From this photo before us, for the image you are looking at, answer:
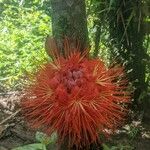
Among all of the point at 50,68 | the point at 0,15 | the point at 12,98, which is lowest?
the point at 12,98

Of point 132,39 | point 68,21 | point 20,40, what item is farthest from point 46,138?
point 20,40

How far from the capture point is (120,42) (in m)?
2.97

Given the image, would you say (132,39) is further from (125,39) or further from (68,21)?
(68,21)

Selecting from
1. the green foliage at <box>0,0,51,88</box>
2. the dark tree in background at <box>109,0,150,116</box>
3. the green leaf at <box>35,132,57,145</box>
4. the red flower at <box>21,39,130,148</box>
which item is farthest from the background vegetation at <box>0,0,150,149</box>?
the red flower at <box>21,39,130,148</box>

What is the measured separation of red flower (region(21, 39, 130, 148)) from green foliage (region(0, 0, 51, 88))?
154 cm

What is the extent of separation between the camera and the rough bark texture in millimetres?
2066

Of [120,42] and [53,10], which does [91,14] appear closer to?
[120,42]

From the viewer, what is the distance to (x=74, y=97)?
1785 millimetres

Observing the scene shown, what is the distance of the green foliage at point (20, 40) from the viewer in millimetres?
3930

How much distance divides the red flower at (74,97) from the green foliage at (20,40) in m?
1.54

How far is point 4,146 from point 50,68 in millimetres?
771

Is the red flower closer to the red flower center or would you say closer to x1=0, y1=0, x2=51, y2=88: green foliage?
the red flower center

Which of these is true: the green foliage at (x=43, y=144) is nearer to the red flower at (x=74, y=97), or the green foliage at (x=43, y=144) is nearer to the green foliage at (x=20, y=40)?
the red flower at (x=74, y=97)

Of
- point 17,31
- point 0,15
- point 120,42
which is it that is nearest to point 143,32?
point 120,42
